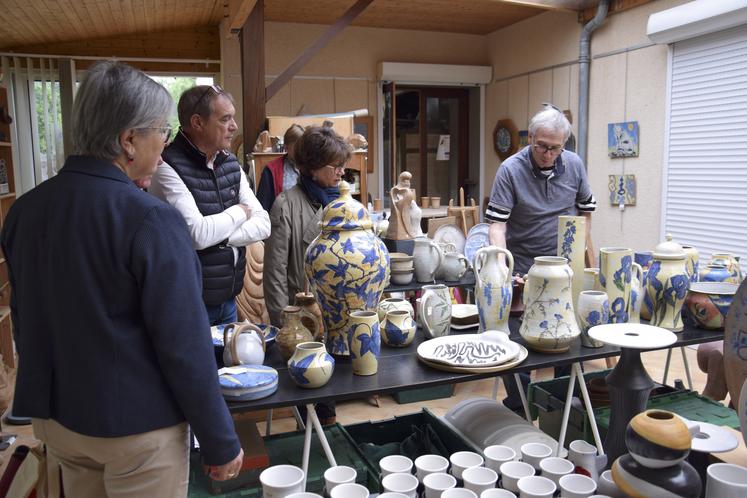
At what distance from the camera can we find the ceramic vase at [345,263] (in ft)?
5.78

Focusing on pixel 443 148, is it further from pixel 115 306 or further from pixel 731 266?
pixel 115 306

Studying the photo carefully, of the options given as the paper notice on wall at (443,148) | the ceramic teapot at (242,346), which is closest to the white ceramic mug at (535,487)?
the ceramic teapot at (242,346)

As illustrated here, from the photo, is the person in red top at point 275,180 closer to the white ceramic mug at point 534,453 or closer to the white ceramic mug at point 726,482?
the white ceramic mug at point 534,453

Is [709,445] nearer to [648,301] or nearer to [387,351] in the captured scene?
[648,301]

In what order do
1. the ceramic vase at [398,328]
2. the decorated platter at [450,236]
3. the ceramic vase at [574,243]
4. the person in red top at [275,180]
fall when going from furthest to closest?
the decorated platter at [450,236], the person in red top at [275,180], the ceramic vase at [574,243], the ceramic vase at [398,328]

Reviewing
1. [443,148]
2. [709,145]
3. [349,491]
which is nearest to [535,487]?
[349,491]

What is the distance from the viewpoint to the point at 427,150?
7.69 m

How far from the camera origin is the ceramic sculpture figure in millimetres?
3584

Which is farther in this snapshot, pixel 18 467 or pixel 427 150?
pixel 427 150

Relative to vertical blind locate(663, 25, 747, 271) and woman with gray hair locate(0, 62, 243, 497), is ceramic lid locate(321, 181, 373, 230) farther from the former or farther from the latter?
vertical blind locate(663, 25, 747, 271)

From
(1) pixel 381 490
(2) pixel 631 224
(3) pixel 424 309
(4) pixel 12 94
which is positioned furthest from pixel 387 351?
(4) pixel 12 94

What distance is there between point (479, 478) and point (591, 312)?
0.62 m

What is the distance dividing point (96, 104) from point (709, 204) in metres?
4.66

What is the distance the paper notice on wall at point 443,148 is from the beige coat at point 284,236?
5.33 meters
